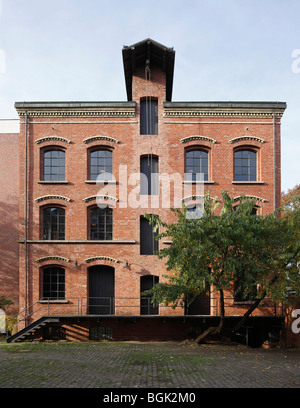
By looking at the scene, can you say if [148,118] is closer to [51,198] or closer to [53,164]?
[53,164]

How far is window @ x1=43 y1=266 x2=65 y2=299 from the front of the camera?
60.1 ft

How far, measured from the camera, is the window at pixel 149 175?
19016mm

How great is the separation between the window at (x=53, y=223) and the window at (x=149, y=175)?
4.44m

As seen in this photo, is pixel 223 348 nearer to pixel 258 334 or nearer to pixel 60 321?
pixel 258 334

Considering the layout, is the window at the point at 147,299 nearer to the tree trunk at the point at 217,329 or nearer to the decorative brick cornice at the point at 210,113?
the tree trunk at the point at 217,329

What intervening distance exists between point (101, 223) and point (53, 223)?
2482mm

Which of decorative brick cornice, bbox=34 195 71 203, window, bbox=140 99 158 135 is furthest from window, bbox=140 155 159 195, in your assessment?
decorative brick cornice, bbox=34 195 71 203

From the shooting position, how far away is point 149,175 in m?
19.2

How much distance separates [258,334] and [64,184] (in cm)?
1254

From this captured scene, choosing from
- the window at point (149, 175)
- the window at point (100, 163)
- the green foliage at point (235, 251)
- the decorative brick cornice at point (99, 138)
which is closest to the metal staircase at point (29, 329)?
the green foliage at point (235, 251)

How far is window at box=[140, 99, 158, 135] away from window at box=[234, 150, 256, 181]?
15.1ft

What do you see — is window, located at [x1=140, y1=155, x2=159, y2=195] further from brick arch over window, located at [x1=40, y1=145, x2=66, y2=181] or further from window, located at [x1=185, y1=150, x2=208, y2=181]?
brick arch over window, located at [x1=40, y1=145, x2=66, y2=181]

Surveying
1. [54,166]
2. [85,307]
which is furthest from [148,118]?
[85,307]

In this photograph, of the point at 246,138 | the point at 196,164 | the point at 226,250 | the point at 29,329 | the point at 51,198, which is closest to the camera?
the point at 226,250
